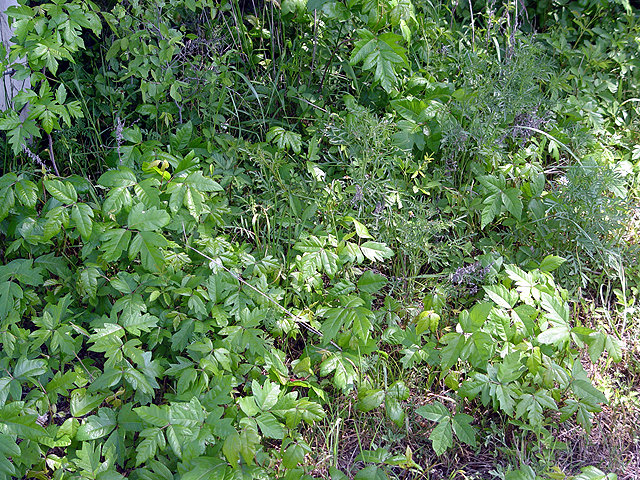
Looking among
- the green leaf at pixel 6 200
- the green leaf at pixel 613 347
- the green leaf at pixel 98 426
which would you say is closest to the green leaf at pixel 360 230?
the green leaf at pixel 613 347

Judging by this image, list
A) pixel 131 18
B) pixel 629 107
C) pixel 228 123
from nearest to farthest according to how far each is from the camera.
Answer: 1. pixel 131 18
2. pixel 228 123
3. pixel 629 107

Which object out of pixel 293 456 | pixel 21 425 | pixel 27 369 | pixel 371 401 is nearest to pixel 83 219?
pixel 27 369

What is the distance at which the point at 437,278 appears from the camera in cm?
246

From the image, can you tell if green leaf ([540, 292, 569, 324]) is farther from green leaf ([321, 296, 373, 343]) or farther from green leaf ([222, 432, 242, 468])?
green leaf ([222, 432, 242, 468])

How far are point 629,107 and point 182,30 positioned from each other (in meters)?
2.66

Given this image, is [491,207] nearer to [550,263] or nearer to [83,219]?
[550,263]

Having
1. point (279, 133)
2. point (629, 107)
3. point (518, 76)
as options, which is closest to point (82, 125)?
point (279, 133)

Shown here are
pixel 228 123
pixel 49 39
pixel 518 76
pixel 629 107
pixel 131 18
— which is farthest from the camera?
pixel 629 107

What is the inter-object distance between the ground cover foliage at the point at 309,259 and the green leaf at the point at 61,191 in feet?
0.04

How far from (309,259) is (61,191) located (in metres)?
0.94

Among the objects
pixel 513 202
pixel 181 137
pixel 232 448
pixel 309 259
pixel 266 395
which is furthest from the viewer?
pixel 181 137

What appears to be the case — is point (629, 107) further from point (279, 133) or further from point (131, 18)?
point (131, 18)

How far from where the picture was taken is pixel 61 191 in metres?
1.92

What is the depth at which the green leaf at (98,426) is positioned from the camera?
1.73 metres
